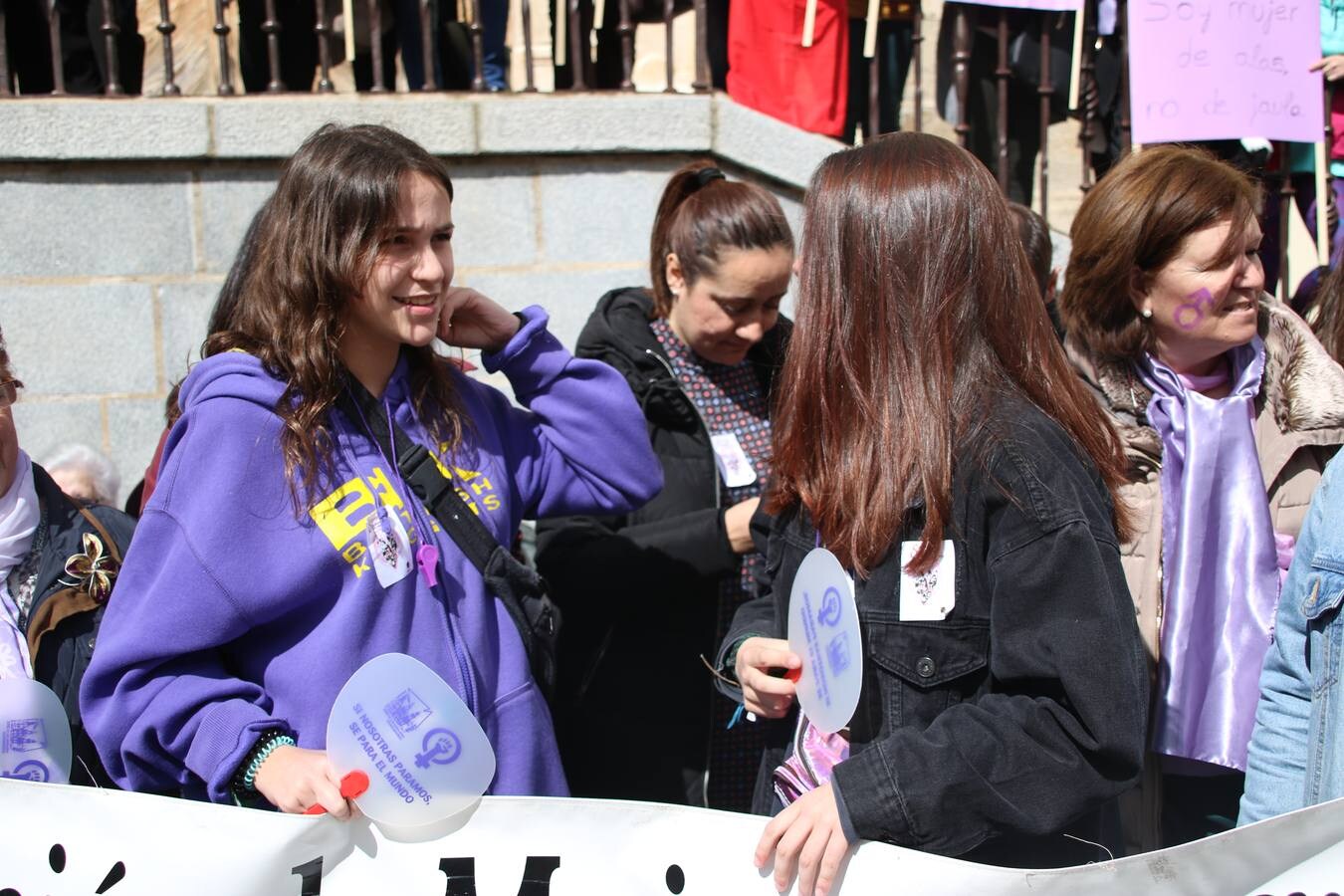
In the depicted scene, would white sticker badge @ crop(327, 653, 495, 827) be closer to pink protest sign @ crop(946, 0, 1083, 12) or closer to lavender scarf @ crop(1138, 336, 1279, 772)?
lavender scarf @ crop(1138, 336, 1279, 772)

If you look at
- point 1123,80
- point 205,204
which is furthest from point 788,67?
point 205,204

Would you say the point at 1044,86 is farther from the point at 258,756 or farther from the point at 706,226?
the point at 258,756

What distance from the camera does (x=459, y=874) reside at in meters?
1.89

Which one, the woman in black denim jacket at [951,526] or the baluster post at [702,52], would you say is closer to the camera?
the woman in black denim jacket at [951,526]

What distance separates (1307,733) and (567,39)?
404cm

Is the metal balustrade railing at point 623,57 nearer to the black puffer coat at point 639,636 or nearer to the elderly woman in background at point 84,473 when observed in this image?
the elderly woman in background at point 84,473

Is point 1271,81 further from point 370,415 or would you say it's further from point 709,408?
point 370,415

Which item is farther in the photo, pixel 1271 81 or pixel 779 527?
pixel 1271 81

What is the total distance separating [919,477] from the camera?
1748 millimetres

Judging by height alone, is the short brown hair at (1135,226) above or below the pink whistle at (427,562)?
above

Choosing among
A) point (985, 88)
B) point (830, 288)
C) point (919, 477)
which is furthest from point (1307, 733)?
point (985, 88)

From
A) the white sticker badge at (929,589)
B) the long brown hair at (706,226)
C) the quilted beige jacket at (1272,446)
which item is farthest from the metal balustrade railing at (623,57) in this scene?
the white sticker badge at (929,589)

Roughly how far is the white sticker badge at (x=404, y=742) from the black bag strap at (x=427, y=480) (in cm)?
40

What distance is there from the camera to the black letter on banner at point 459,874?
6.18 ft
